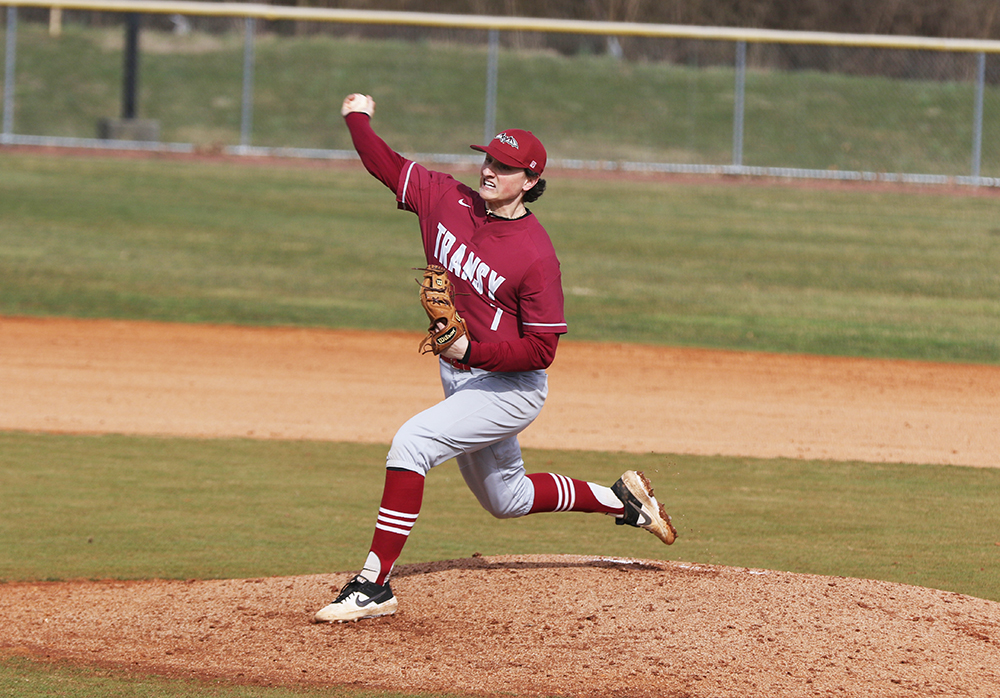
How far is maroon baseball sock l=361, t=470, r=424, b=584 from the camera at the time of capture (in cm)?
481

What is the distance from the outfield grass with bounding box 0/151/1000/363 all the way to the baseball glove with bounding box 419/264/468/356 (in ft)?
28.0

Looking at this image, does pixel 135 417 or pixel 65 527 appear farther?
pixel 135 417

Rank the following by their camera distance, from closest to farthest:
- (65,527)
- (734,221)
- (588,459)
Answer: (65,527) < (588,459) < (734,221)

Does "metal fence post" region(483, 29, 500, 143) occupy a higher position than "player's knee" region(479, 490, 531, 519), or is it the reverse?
"metal fence post" region(483, 29, 500, 143)

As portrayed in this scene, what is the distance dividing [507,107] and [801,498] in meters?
17.5

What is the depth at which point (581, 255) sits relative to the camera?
16766mm

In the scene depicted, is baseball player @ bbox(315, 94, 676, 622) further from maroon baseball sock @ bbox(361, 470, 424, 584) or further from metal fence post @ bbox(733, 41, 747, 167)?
metal fence post @ bbox(733, 41, 747, 167)

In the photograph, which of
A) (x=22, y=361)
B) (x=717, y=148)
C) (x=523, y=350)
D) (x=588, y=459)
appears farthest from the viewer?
(x=717, y=148)

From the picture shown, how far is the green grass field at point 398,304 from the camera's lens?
6395 millimetres

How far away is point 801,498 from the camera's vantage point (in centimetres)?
758

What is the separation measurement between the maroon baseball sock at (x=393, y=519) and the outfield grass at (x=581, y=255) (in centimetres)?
852

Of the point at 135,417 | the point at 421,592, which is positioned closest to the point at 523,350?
the point at 421,592

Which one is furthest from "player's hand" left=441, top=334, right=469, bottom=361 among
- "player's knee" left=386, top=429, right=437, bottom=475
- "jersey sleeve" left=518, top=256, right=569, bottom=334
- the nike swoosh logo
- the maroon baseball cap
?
the nike swoosh logo

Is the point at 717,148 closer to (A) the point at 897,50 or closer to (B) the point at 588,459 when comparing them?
(A) the point at 897,50
